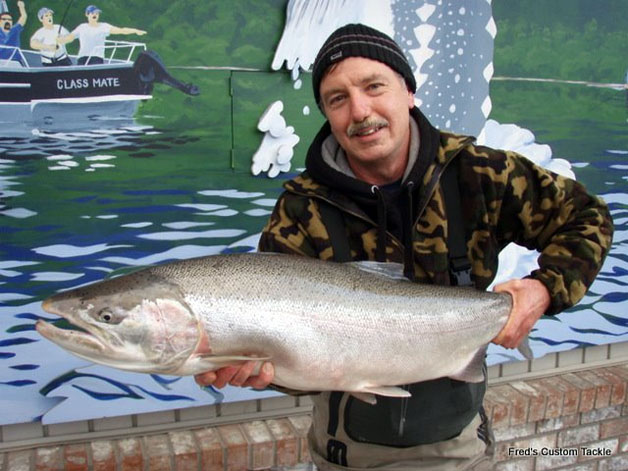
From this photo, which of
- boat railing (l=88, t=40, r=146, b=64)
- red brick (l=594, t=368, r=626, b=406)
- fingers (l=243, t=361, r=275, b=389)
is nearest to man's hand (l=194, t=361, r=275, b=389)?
fingers (l=243, t=361, r=275, b=389)

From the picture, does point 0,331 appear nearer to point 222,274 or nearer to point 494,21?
point 222,274

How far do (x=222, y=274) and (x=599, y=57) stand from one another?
3.30 meters

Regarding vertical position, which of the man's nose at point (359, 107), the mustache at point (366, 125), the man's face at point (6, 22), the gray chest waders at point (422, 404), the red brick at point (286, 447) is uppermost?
the man's face at point (6, 22)

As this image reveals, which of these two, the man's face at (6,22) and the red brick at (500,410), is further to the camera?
the red brick at (500,410)

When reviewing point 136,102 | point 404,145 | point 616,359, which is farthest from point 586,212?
point 616,359

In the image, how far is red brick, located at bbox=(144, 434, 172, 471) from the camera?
306cm

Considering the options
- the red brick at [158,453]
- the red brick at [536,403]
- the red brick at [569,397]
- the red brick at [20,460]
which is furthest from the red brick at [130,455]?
the red brick at [569,397]

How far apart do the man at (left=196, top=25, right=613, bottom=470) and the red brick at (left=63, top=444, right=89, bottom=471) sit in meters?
1.49

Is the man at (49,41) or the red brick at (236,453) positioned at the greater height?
the man at (49,41)

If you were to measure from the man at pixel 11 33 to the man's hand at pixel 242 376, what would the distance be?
195cm

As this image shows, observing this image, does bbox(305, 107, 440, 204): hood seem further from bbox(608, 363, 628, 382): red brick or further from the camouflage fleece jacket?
bbox(608, 363, 628, 382): red brick

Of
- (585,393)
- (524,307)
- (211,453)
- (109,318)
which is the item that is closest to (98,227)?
(211,453)

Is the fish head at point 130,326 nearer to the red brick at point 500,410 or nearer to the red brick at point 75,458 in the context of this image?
the red brick at point 75,458

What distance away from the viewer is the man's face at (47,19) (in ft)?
9.40
